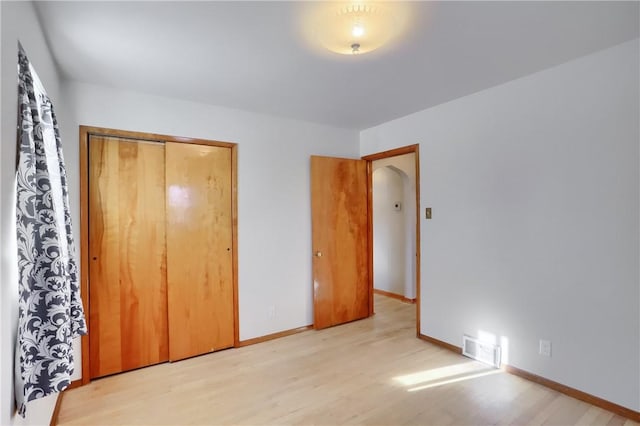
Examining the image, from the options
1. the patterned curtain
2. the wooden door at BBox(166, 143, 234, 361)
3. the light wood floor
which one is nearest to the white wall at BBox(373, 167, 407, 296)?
the light wood floor

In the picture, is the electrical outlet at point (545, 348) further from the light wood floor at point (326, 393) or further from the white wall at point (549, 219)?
the light wood floor at point (326, 393)

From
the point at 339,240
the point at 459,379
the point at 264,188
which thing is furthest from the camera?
the point at 339,240

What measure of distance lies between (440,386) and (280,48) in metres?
2.63

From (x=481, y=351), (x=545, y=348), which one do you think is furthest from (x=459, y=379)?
(x=545, y=348)

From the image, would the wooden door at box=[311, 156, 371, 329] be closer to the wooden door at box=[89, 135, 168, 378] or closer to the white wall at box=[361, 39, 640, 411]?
the white wall at box=[361, 39, 640, 411]

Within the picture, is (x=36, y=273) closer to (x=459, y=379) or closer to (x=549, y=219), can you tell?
(x=459, y=379)

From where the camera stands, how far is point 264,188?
3430mm

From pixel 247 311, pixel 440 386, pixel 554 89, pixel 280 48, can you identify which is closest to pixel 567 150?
pixel 554 89

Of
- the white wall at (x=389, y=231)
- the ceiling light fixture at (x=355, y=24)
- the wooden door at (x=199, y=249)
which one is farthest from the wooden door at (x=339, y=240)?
the ceiling light fixture at (x=355, y=24)

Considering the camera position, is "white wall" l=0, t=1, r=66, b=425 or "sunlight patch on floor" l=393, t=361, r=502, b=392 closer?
"white wall" l=0, t=1, r=66, b=425

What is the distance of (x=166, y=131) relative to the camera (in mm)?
2904

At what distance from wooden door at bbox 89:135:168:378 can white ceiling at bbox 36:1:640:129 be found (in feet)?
2.06

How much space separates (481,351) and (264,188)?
2.53 metres

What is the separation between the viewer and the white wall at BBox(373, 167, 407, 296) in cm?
513
